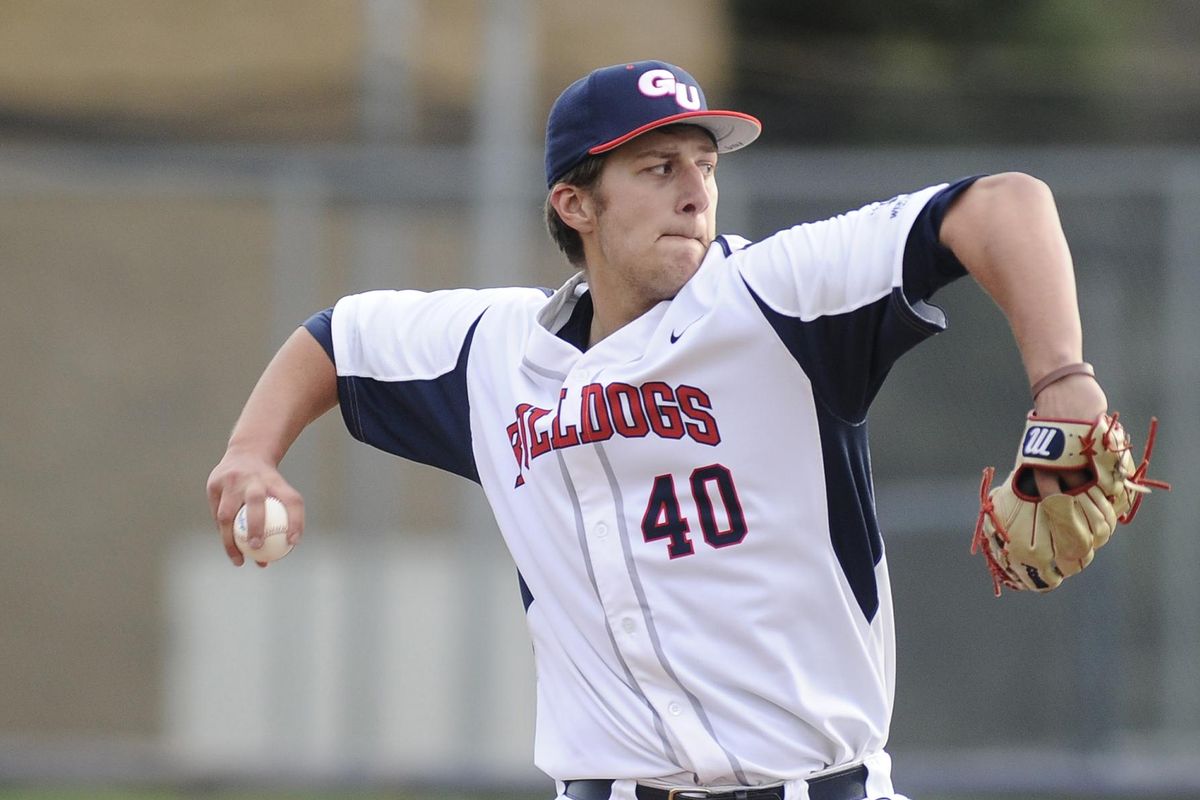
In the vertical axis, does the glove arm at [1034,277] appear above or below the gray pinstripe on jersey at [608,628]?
above

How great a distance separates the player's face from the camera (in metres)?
3.16

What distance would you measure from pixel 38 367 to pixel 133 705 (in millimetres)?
1697

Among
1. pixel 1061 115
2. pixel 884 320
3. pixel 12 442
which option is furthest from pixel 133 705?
pixel 1061 115

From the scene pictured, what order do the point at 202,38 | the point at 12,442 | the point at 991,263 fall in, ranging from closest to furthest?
the point at 991,263 → the point at 12,442 → the point at 202,38

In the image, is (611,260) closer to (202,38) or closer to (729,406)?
(729,406)

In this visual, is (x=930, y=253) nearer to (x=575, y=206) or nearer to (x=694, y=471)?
(x=694, y=471)

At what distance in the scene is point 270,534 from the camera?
10.2 ft

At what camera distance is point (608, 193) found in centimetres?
328

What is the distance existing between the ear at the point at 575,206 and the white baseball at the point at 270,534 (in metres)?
0.80

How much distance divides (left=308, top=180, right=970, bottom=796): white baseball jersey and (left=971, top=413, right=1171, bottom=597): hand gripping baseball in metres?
0.38

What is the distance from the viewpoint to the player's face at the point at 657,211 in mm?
3162

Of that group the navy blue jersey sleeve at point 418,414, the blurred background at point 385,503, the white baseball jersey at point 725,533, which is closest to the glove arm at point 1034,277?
the white baseball jersey at point 725,533

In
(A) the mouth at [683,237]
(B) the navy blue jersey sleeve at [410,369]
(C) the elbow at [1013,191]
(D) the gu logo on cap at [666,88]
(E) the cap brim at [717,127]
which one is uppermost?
(D) the gu logo on cap at [666,88]

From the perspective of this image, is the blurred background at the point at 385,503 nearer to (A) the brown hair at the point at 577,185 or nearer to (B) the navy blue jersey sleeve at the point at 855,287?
(A) the brown hair at the point at 577,185
